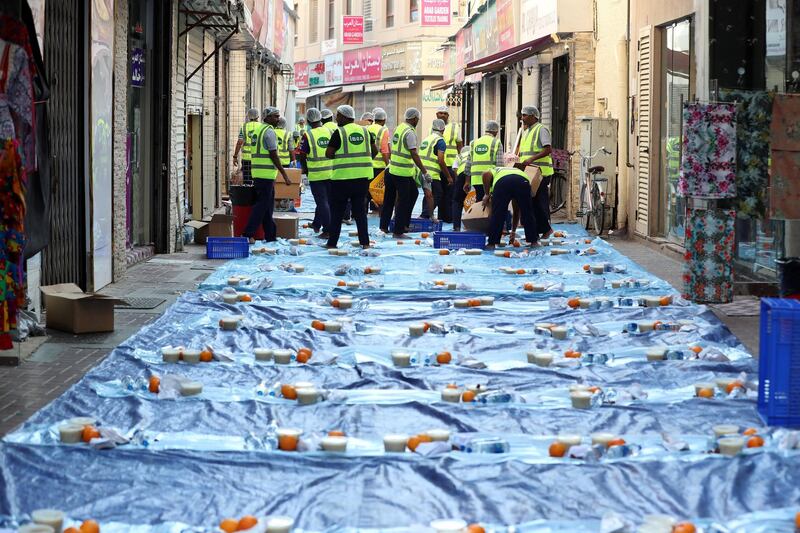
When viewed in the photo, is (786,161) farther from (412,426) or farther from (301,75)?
(301,75)

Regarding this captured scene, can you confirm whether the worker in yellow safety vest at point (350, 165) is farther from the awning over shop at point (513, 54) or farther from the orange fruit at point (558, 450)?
the orange fruit at point (558, 450)

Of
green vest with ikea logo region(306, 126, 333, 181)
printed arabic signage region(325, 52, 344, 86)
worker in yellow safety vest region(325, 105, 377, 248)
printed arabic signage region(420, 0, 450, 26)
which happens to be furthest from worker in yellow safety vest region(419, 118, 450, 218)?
printed arabic signage region(325, 52, 344, 86)

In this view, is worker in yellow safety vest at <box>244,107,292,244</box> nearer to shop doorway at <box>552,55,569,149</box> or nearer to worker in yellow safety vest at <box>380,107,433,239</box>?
worker in yellow safety vest at <box>380,107,433,239</box>

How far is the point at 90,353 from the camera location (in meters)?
8.95

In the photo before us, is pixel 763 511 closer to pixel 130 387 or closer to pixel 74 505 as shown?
pixel 74 505

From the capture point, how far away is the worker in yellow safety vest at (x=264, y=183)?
1731cm

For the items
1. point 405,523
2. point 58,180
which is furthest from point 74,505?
point 58,180

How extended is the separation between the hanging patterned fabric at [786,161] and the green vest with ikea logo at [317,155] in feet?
28.1

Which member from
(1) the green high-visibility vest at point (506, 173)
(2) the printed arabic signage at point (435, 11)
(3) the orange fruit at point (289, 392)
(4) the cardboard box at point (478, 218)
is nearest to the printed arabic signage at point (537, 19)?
(4) the cardboard box at point (478, 218)

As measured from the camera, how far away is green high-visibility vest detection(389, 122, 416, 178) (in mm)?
18688

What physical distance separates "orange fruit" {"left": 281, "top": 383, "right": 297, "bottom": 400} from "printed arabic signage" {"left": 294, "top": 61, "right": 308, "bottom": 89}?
53988mm

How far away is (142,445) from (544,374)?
115 inches

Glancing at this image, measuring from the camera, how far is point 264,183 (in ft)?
57.3

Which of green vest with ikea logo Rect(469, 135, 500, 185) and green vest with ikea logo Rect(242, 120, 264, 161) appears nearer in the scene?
green vest with ikea logo Rect(469, 135, 500, 185)
